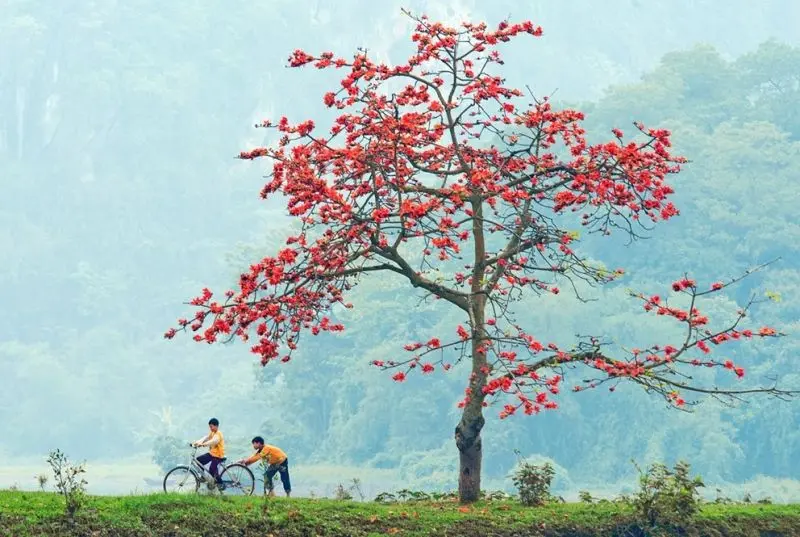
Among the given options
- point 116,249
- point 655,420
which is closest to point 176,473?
point 655,420

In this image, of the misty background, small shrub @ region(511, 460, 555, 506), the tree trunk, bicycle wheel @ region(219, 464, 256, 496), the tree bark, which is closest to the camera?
bicycle wheel @ region(219, 464, 256, 496)

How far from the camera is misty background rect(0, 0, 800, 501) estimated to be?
245ft

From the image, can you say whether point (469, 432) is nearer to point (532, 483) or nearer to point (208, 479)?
point (532, 483)

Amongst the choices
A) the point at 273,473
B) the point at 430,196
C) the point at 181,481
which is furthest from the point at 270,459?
the point at 430,196

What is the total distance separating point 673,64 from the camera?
91188 millimetres

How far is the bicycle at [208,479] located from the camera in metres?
22.6

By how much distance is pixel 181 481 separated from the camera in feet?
75.1

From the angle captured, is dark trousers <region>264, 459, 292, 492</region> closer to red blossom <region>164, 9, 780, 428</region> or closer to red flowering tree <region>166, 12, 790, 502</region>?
red flowering tree <region>166, 12, 790, 502</region>

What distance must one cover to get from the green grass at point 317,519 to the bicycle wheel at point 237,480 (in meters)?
1.05

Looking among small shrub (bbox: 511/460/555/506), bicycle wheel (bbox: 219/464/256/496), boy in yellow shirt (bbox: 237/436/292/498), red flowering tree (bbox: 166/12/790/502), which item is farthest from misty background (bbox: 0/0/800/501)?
bicycle wheel (bbox: 219/464/256/496)

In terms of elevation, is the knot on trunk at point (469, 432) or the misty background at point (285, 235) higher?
the misty background at point (285, 235)

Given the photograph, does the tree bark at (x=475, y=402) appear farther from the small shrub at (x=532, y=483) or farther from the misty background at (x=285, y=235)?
the misty background at (x=285, y=235)

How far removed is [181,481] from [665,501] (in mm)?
7182

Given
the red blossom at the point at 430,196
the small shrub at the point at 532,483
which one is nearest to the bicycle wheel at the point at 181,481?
the red blossom at the point at 430,196
